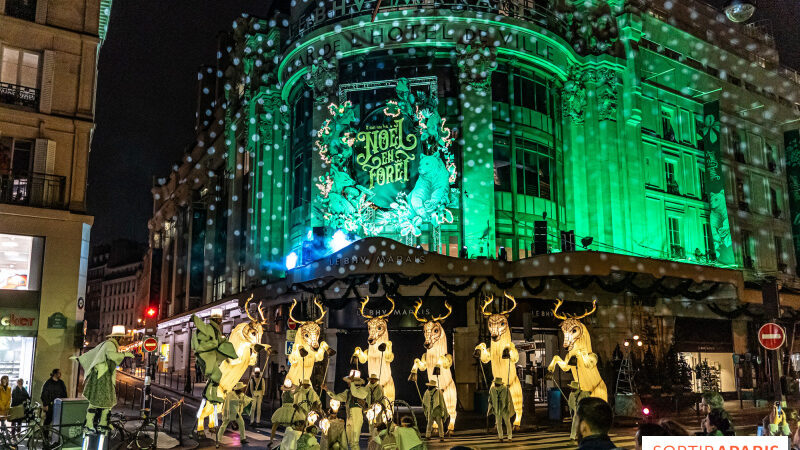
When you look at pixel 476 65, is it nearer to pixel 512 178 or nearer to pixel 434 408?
pixel 512 178

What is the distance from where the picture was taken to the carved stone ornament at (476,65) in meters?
29.0

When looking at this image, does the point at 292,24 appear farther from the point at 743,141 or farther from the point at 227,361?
the point at 743,141

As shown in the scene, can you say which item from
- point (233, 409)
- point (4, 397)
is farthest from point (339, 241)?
point (4, 397)

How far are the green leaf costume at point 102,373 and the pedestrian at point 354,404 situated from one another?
158 inches

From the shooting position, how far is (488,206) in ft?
92.6

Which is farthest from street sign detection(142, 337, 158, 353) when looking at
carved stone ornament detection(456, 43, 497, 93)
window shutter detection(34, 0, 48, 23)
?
carved stone ornament detection(456, 43, 497, 93)

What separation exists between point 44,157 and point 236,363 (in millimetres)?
11509

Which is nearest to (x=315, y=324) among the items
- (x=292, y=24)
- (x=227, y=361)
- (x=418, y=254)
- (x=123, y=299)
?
(x=227, y=361)

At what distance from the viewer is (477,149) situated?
1130 inches

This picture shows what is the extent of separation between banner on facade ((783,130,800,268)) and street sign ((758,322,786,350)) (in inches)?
1157

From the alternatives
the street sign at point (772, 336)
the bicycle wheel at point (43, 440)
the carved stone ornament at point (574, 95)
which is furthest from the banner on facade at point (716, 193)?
the bicycle wheel at point (43, 440)

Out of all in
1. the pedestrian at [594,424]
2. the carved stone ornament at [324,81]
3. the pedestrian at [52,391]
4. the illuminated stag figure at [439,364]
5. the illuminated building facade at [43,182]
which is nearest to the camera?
the pedestrian at [594,424]

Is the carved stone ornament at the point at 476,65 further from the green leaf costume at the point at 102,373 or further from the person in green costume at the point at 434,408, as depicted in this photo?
the green leaf costume at the point at 102,373

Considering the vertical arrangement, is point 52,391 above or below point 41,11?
below
